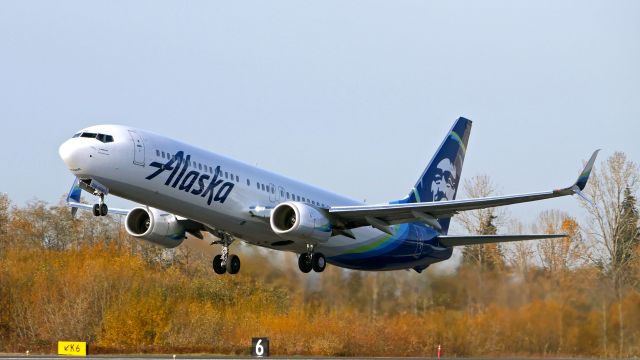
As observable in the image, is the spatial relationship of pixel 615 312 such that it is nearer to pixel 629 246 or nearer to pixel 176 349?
pixel 629 246

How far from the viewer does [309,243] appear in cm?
3800

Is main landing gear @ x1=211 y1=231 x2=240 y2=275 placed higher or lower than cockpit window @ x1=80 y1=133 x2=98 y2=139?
lower

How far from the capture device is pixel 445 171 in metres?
47.5

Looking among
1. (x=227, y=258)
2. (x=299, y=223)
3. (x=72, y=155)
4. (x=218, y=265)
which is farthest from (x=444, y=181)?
(x=72, y=155)

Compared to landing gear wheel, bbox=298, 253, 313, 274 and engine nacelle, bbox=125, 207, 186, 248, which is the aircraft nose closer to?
engine nacelle, bbox=125, 207, 186, 248

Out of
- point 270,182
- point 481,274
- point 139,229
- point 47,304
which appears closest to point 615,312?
point 481,274

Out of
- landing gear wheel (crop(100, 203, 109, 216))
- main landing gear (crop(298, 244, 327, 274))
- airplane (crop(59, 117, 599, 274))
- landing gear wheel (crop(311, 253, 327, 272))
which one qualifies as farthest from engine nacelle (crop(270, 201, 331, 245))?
landing gear wheel (crop(100, 203, 109, 216))

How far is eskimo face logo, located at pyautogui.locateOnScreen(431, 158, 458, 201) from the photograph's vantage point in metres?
46.5

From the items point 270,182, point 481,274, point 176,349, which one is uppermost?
point 270,182

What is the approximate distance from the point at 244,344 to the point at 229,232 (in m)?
14.1

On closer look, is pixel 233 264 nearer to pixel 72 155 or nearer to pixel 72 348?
pixel 72 155

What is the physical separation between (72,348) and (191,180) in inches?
723

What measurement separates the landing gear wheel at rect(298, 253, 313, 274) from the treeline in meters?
2.03

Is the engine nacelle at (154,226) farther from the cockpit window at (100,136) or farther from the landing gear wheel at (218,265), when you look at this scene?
the cockpit window at (100,136)
